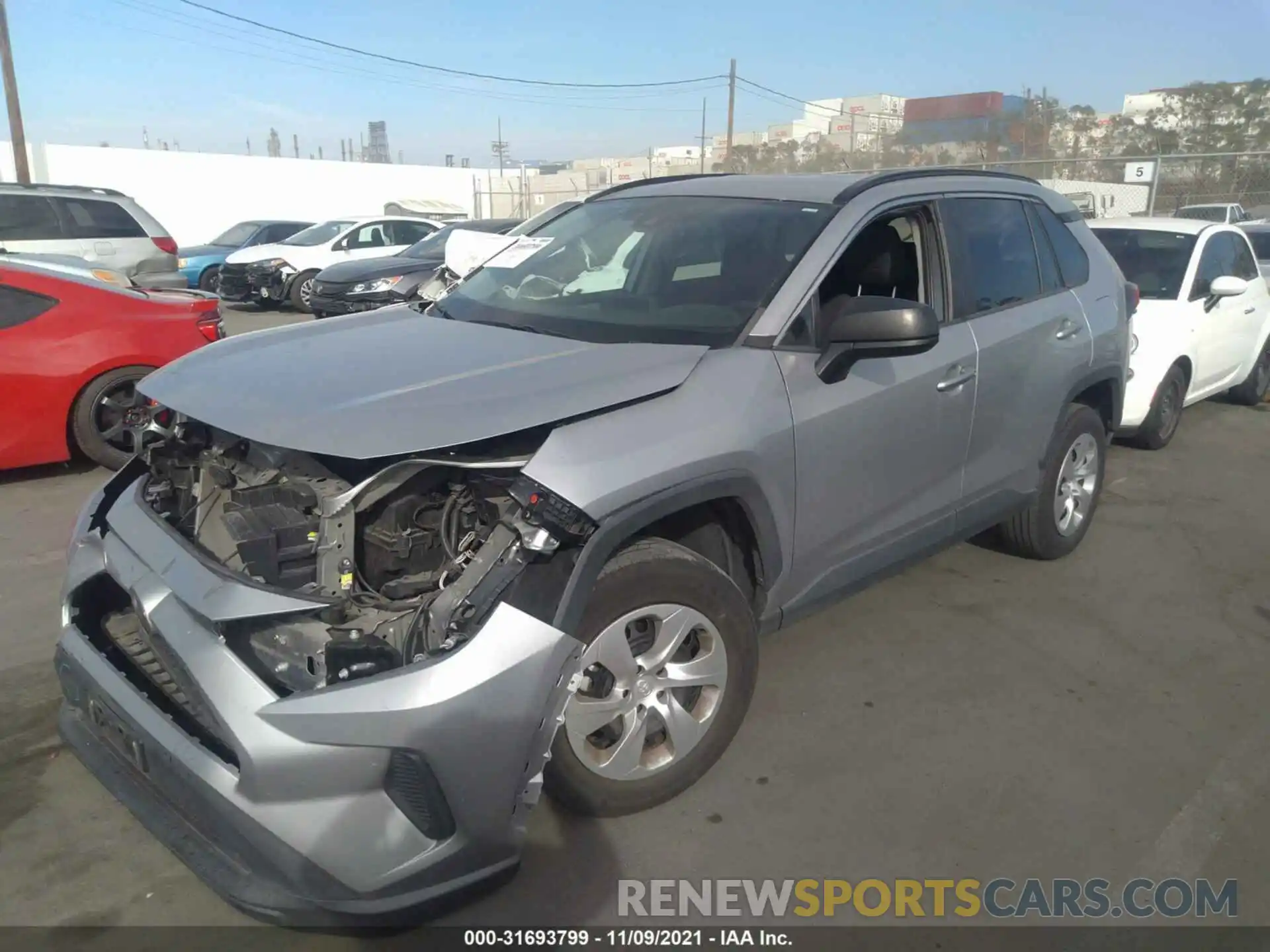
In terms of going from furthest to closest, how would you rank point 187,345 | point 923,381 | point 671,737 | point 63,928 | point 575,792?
point 187,345 < point 923,381 < point 671,737 < point 575,792 < point 63,928

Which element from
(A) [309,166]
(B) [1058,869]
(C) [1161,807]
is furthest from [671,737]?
(A) [309,166]

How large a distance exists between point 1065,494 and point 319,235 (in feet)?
46.5

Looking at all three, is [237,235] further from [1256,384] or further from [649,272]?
[649,272]

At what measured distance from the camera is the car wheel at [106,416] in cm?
614

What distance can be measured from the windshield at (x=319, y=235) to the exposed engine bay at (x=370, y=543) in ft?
46.6

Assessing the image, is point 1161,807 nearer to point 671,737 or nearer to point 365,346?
point 671,737

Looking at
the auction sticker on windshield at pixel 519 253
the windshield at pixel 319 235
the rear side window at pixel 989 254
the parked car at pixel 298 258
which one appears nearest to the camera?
the rear side window at pixel 989 254

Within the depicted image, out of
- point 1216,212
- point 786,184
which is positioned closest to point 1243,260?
point 786,184

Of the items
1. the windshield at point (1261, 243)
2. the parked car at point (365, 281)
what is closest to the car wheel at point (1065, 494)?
the parked car at point (365, 281)

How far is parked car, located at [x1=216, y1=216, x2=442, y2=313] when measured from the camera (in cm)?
1531

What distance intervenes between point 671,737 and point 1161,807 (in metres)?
1.60

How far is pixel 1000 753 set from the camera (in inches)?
131

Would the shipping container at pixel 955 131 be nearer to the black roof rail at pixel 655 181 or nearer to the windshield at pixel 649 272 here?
the black roof rail at pixel 655 181

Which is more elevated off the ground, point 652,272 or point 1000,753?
point 652,272
